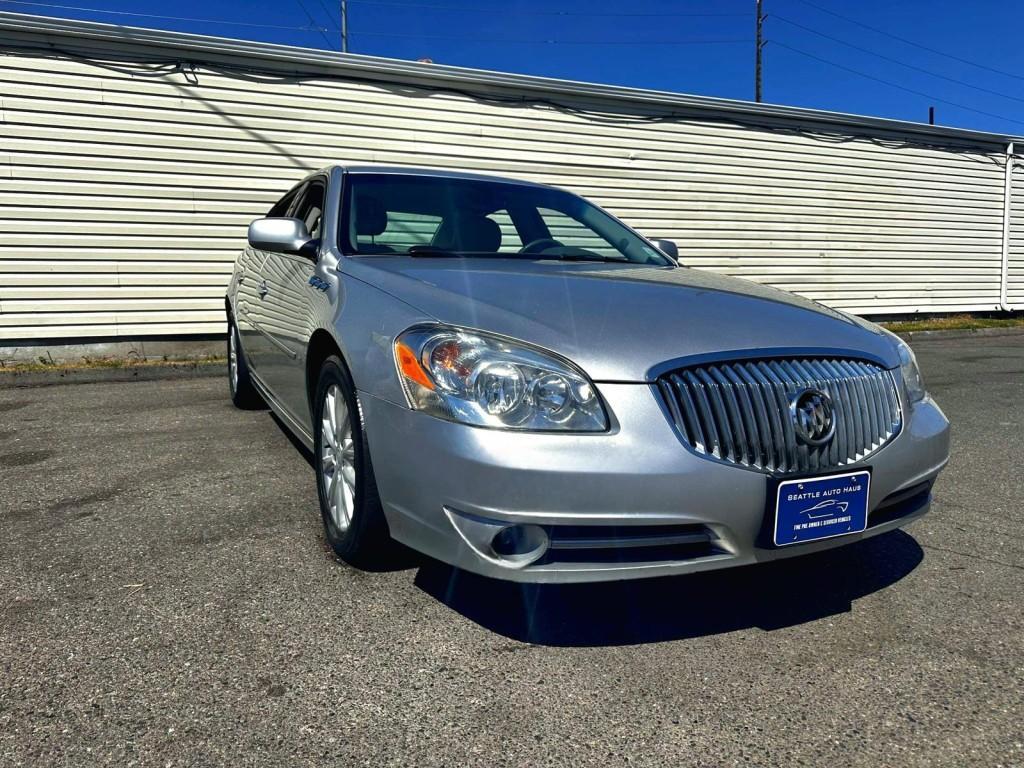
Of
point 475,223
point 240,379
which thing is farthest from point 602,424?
point 240,379

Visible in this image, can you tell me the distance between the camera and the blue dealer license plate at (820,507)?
2.07 meters

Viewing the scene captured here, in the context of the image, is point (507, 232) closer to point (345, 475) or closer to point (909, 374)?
point (345, 475)

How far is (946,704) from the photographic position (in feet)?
6.31

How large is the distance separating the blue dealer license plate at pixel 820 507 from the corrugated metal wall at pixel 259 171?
7.16m

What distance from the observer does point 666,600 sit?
2.48 meters

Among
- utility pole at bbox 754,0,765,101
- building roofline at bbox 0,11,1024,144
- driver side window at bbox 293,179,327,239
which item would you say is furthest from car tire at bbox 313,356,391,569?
utility pole at bbox 754,0,765,101

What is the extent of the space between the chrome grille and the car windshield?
1394mm

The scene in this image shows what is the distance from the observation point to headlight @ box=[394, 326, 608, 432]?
6.61 ft

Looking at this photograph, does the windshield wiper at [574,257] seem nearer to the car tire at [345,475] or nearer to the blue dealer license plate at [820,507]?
the car tire at [345,475]

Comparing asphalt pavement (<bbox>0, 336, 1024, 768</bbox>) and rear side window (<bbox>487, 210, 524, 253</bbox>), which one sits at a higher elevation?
rear side window (<bbox>487, 210, 524, 253</bbox>)

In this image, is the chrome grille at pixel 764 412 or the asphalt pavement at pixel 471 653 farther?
the chrome grille at pixel 764 412

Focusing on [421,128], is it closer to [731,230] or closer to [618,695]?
[731,230]

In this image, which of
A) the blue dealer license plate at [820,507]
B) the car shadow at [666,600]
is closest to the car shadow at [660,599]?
the car shadow at [666,600]

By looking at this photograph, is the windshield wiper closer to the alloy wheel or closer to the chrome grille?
the alloy wheel
